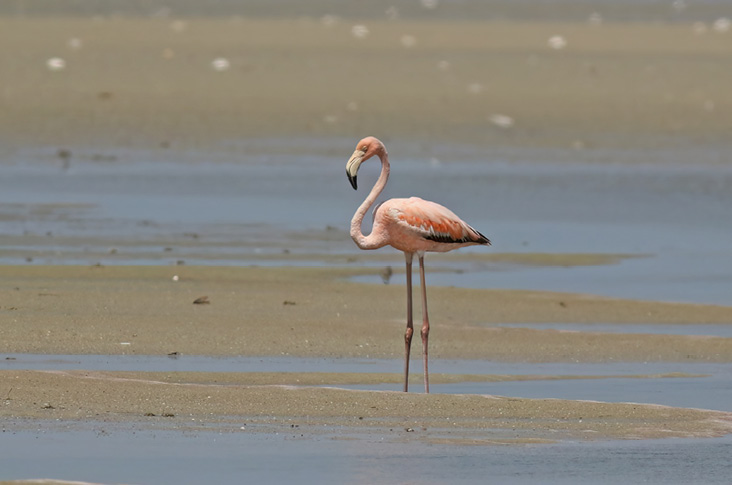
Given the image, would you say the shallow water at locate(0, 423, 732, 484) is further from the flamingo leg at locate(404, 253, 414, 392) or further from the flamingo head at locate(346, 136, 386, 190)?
the flamingo head at locate(346, 136, 386, 190)

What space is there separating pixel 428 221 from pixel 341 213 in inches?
281

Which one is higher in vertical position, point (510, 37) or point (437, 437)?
point (510, 37)

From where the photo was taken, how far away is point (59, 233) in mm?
15102

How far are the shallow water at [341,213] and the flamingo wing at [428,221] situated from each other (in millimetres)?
3158

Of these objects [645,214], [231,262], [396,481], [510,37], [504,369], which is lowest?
[396,481]

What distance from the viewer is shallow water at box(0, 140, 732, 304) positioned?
1405 cm

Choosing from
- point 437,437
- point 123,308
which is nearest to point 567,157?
point 123,308

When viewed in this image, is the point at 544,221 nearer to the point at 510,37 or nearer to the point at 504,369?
the point at 504,369

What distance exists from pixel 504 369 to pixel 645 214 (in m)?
7.95

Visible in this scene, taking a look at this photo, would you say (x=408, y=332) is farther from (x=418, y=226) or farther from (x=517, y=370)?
(x=517, y=370)

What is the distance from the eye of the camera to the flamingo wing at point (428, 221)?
32.9 ft

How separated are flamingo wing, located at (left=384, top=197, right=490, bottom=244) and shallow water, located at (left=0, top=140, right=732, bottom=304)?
3.16 m

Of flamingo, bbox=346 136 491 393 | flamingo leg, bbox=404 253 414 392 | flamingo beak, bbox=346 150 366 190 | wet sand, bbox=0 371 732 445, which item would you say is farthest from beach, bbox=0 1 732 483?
flamingo beak, bbox=346 150 366 190

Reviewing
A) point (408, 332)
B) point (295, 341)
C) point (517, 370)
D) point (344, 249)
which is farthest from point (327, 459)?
point (344, 249)
